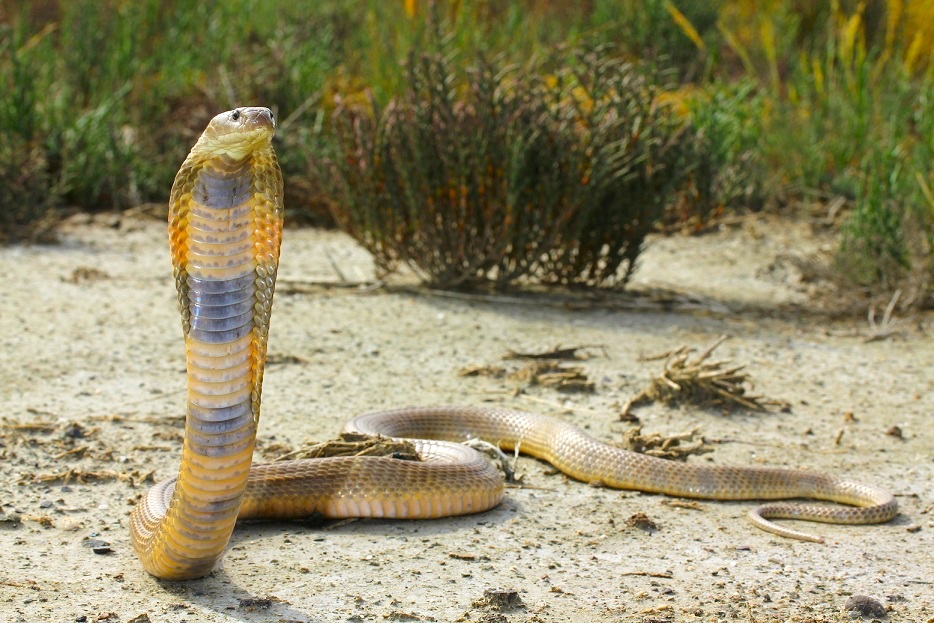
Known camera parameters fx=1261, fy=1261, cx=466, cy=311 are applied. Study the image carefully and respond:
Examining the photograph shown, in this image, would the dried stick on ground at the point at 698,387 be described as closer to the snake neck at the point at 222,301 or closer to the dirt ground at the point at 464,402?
the dirt ground at the point at 464,402

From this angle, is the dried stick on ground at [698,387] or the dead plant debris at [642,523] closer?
the dead plant debris at [642,523]

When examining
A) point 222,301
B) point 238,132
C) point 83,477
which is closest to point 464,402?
point 83,477

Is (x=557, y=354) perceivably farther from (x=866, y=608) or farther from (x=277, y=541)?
(x=866, y=608)

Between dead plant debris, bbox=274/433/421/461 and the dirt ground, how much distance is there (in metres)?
0.34

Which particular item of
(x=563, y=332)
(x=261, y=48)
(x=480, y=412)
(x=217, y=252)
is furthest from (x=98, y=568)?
(x=261, y=48)

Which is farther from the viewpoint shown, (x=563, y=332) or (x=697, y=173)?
(x=697, y=173)

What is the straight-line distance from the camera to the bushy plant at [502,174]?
7.52 meters

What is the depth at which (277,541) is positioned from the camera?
4020mm

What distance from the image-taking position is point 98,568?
3711mm

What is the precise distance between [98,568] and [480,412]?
2130 millimetres

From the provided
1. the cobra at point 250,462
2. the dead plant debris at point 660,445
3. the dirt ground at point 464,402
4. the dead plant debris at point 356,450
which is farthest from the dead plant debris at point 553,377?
the dead plant debris at point 356,450

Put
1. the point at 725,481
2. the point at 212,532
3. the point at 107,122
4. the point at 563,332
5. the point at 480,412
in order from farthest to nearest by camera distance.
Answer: the point at 107,122
the point at 563,332
the point at 480,412
the point at 725,481
the point at 212,532

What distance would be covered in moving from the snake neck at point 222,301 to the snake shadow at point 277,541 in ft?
1.05

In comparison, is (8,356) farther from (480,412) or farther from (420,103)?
(420,103)
